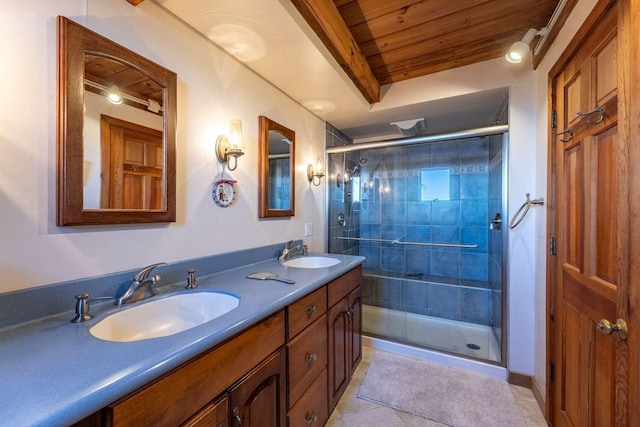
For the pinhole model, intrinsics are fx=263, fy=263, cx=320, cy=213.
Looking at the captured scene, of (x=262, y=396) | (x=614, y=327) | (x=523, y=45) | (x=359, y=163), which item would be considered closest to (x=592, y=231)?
(x=614, y=327)

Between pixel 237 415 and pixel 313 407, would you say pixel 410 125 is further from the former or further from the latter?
pixel 237 415

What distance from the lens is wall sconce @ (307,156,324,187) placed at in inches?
93.6

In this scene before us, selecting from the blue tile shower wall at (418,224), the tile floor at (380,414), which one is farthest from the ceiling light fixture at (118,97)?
the tile floor at (380,414)

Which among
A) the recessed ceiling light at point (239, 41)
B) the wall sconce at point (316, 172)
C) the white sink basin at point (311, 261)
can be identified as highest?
the recessed ceiling light at point (239, 41)

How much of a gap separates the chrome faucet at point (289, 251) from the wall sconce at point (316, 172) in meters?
0.65

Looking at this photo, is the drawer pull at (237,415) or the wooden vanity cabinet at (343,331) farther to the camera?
the wooden vanity cabinet at (343,331)

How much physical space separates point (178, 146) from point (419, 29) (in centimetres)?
161

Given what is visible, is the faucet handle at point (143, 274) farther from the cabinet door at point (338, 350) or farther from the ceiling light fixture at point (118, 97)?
the cabinet door at point (338, 350)

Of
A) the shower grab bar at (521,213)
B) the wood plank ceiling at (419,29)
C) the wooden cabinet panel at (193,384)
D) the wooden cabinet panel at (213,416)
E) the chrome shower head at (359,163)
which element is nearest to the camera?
the wooden cabinet panel at (193,384)

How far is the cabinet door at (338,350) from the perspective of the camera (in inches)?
60.2

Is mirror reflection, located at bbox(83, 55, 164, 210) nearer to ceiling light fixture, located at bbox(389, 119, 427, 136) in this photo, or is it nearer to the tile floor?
the tile floor

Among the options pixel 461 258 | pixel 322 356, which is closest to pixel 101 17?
pixel 322 356

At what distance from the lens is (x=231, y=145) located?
1.49 m

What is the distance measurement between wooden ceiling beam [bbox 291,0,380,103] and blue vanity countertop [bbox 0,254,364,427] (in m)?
1.35
